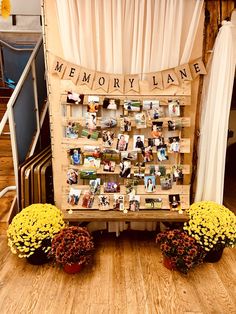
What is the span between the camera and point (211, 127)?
2113 millimetres

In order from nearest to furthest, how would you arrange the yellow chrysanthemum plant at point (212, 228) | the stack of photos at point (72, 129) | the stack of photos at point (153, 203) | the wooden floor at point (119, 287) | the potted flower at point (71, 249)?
the wooden floor at point (119, 287) < the potted flower at point (71, 249) < the yellow chrysanthemum plant at point (212, 228) < the stack of photos at point (72, 129) < the stack of photos at point (153, 203)

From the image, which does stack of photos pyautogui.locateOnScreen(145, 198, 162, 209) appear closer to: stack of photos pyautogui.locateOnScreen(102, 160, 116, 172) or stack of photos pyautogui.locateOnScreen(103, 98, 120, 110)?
stack of photos pyautogui.locateOnScreen(102, 160, 116, 172)

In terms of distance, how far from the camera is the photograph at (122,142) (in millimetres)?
2125

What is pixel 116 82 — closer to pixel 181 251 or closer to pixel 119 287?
pixel 181 251

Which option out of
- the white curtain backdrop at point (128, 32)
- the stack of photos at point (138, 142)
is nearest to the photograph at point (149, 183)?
the stack of photos at point (138, 142)

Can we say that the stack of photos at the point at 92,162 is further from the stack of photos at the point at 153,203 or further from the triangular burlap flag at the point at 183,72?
the triangular burlap flag at the point at 183,72

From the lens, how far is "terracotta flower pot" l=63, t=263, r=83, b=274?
199cm

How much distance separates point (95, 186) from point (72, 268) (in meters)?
0.63

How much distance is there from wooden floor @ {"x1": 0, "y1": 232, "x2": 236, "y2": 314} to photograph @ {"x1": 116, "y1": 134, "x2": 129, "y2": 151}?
0.91 meters

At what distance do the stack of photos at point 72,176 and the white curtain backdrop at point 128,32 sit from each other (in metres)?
0.82

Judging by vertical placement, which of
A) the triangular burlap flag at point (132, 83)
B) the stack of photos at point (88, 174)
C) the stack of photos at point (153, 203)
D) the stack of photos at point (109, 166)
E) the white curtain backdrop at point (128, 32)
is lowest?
the stack of photos at point (153, 203)

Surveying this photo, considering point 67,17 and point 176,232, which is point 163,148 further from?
point 67,17

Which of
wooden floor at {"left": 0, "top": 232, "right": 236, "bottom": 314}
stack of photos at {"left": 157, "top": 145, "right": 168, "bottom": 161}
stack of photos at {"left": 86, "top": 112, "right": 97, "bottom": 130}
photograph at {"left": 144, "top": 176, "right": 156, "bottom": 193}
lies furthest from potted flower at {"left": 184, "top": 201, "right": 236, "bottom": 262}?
stack of photos at {"left": 86, "top": 112, "right": 97, "bottom": 130}

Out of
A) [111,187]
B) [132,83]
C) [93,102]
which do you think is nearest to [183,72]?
[132,83]
